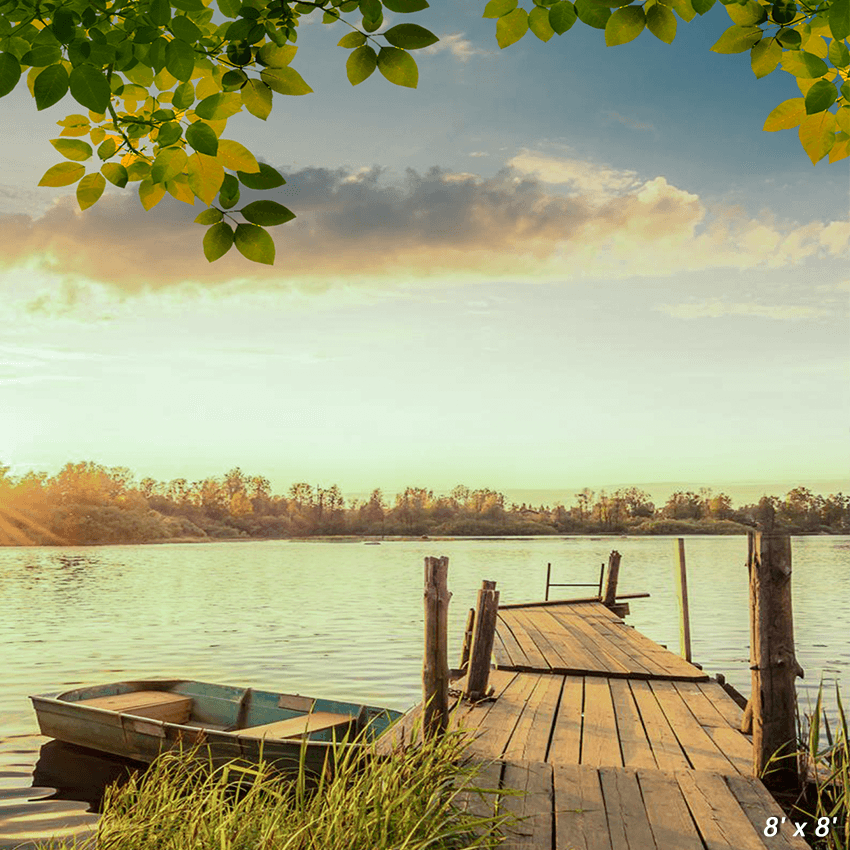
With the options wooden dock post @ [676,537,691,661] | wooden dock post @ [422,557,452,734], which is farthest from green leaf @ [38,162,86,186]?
wooden dock post @ [676,537,691,661]

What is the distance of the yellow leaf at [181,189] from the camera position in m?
3.52

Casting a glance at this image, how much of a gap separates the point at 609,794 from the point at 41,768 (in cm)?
1228

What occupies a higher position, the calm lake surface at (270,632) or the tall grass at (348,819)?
the tall grass at (348,819)

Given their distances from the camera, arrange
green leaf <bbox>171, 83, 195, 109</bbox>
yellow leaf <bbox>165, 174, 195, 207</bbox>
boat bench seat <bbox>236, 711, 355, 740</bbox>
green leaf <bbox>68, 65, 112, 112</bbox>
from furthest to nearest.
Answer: boat bench seat <bbox>236, 711, 355, 740</bbox>
yellow leaf <bbox>165, 174, 195, 207</bbox>
green leaf <bbox>171, 83, 195, 109</bbox>
green leaf <bbox>68, 65, 112, 112</bbox>

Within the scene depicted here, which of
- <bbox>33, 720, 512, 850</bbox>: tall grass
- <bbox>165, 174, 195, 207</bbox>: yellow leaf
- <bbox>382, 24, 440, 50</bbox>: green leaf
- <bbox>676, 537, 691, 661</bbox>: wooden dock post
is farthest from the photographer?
<bbox>676, 537, 691, 661</bbox>: wooden dock post

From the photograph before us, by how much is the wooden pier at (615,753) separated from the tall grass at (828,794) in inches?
13.1

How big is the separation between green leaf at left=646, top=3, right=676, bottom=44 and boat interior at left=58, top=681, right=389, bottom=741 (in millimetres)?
10457

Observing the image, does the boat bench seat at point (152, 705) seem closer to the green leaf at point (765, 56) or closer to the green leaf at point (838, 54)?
the green leaf at point (765, 56)

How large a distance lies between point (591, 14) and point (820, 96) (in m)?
1.02

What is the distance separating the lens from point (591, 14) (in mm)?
3631

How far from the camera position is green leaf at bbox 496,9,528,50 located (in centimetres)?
Result: 367

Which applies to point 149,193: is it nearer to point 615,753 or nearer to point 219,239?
point 219,239

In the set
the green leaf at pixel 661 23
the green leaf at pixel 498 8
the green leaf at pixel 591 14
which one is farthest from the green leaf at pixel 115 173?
the green leaf at pixel 661 23

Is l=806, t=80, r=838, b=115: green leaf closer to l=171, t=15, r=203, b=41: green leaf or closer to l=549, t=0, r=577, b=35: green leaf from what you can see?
l=549, t=0, r=577, b=35: green leaf
